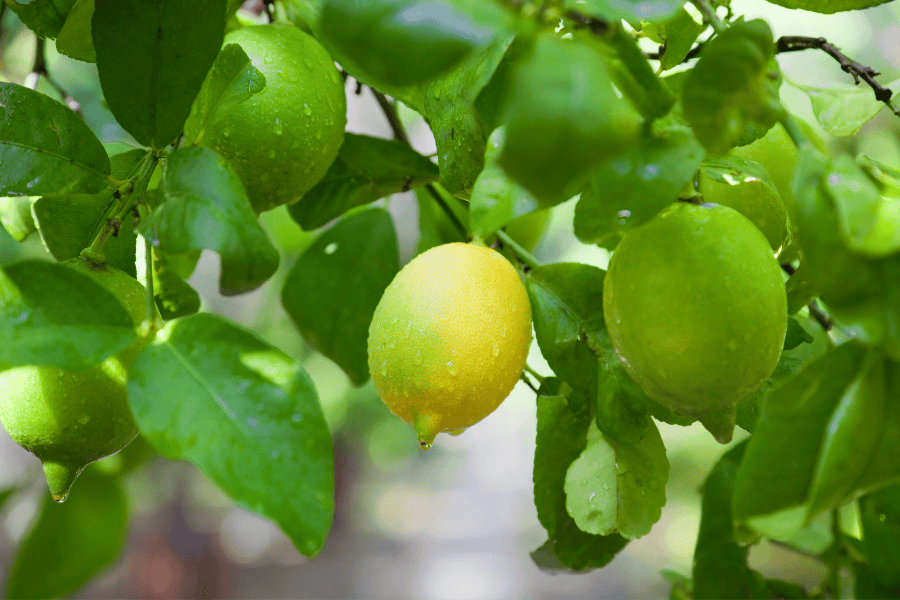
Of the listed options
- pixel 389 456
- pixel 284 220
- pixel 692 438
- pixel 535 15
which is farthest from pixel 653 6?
pixel 389 456

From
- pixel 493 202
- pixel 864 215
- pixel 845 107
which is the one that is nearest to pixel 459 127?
pixel 493 202

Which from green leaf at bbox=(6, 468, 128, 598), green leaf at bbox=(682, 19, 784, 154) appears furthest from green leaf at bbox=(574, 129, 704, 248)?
green leaf at bbox=(6, 468, 128, 598)

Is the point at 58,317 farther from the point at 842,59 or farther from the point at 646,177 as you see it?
the point at 842,59

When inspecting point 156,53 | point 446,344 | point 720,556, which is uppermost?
point 156,53

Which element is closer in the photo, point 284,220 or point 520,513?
point 284,220

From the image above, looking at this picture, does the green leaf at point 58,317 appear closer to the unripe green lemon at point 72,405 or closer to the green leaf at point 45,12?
the unripe green lemon at point 72,405

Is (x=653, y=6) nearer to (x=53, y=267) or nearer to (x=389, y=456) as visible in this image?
(x=53, y=267)
